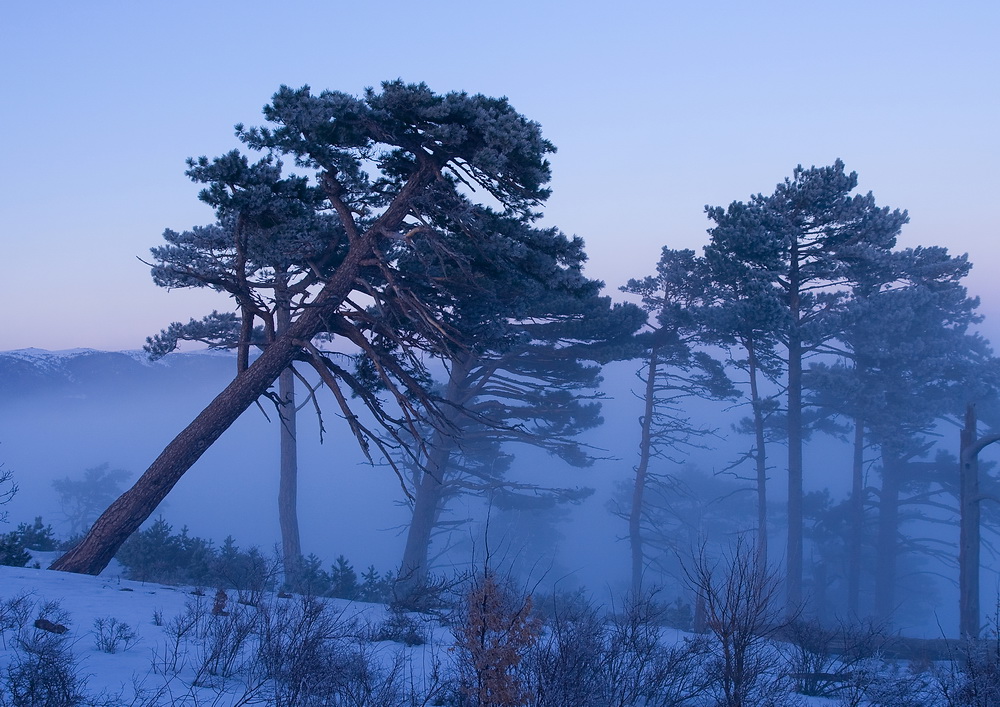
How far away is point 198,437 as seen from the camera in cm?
1190

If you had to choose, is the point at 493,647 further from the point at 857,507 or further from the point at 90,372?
the point at 90,372

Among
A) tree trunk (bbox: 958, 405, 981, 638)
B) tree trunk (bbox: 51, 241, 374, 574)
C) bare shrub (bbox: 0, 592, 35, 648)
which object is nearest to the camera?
bare shrub (bbox: 0, 592, 35, 648)

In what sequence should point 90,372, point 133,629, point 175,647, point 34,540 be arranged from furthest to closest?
point 90,372, point 34,540, point 133,629, point 175,647

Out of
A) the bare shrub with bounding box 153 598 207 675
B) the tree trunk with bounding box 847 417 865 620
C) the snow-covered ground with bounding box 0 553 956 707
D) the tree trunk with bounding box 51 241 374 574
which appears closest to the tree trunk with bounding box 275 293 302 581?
the tree trunk with bounding box 51 241 374 574

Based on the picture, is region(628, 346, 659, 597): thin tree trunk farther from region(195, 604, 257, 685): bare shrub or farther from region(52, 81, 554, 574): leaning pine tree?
region(195, 604, 257, 685): bare shrub

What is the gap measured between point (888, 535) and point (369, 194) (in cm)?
2873

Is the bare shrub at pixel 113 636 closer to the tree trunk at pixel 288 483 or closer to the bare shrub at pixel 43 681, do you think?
the bare shrub at pixel 43 681

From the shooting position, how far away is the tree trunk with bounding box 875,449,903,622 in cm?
3058

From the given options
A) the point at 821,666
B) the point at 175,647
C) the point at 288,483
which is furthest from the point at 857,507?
the point at 175,647

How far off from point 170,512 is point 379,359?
72919 mm

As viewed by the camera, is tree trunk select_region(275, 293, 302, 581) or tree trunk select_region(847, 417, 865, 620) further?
tree trunk select_region(847, 417, 865, 620)

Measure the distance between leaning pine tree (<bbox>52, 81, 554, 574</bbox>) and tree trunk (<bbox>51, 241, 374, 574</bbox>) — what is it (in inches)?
0.7

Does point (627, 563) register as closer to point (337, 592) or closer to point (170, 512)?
point (337, 592)

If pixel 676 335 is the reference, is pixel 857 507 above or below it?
below
